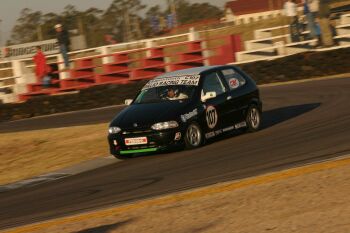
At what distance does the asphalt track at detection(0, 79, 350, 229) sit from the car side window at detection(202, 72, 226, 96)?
0.85 m

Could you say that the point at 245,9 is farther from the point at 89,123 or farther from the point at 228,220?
the point at 228,220

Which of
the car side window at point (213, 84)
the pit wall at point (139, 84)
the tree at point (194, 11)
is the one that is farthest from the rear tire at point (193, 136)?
the tree at point (194, 11)

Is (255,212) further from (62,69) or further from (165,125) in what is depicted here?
(62,69)

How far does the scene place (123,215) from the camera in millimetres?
7660

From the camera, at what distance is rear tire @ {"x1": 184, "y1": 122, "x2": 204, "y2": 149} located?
12.5 m

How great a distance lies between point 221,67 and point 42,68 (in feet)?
51.0

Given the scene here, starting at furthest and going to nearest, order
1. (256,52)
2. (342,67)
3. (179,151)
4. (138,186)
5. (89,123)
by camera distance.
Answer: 1. (256,52)
2. (342,67)
3. (89,123)
4. (179,151)
5. (138,186)

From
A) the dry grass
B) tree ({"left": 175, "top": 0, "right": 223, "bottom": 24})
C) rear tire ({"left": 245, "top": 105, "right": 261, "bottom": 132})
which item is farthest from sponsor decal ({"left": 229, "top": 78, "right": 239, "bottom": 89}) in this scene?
tree ({"left": 175, "top": 0, "right": 223, "bottom": 24})

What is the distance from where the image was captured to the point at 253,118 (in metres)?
14.1

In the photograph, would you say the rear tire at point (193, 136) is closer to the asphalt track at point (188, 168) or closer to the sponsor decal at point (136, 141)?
the asphalt track at point (188, 168)

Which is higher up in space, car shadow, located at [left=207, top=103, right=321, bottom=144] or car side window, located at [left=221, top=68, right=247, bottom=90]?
car side window, located at [left=221, top=68, right=247, bottom=90]

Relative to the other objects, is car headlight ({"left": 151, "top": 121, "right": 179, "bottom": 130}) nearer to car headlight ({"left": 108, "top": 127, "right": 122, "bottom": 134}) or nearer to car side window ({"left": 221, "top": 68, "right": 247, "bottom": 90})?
car headlight ({"left": 108, "top": 127, "right": 122, "bottom": 134})

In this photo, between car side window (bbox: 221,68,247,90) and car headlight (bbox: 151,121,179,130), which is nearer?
car headlight (bbox: 151,121,179,130)

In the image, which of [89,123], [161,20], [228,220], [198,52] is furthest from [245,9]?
[228,220]
